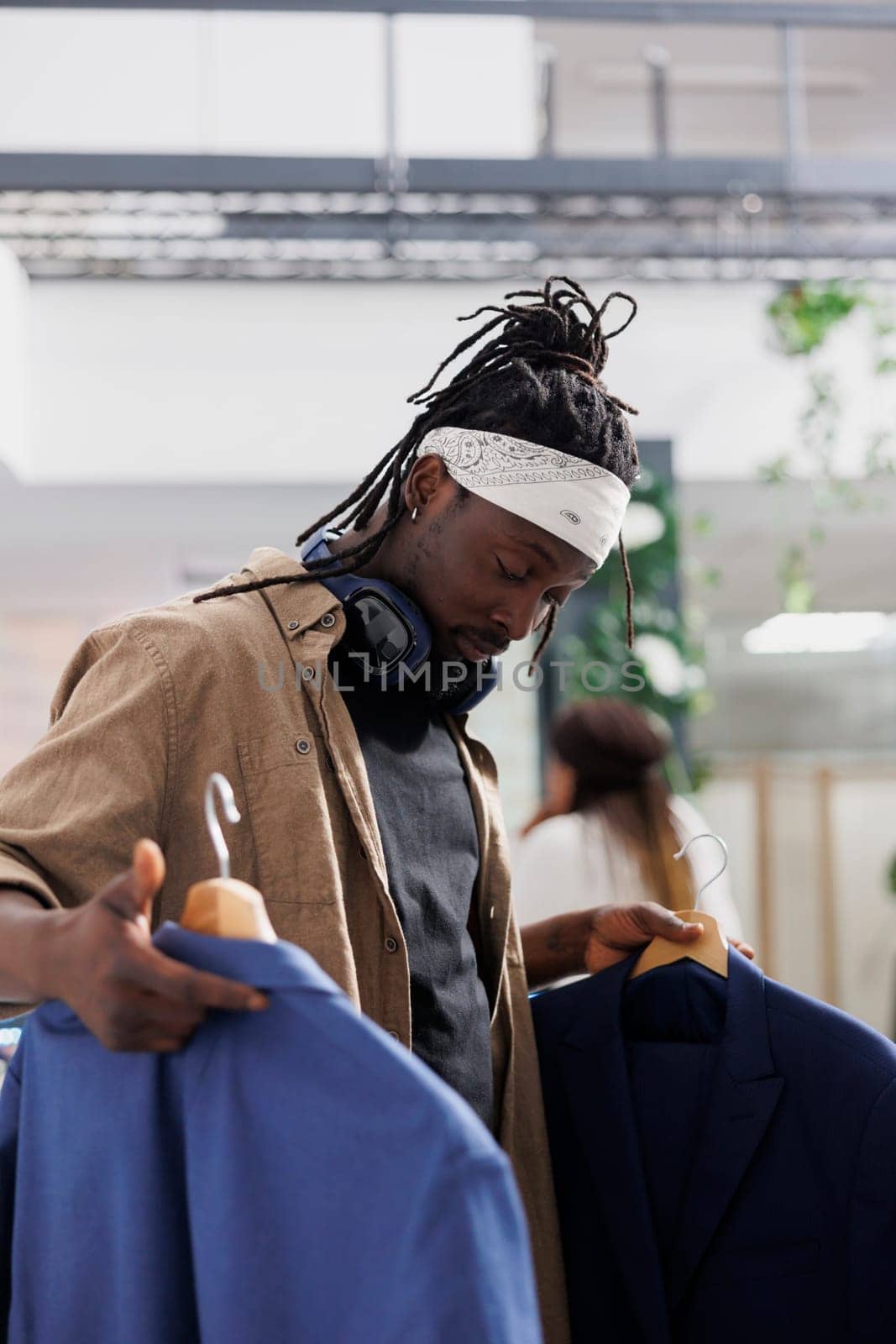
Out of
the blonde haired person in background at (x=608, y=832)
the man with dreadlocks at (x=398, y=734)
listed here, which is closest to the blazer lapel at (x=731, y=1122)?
the man with dreadlocks at (x=398, y=734)

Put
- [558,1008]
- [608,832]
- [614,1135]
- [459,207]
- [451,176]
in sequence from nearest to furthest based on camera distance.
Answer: [614,1135] → [558,1008] → [608,832] → [451,176] → [459,207]

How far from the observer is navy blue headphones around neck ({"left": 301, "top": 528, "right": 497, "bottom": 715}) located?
1374mm

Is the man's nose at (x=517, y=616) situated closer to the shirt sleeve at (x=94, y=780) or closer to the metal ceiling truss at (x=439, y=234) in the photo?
the shirt sleeve at (x=94, y=780)

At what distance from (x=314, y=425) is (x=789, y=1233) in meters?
3.36

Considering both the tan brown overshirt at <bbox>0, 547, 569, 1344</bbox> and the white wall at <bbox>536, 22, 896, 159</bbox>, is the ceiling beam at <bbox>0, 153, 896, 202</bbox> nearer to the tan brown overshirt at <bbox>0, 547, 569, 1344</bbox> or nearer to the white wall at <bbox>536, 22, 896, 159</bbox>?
the white wall at <bbox>536, 22, 896, 159</bbox>

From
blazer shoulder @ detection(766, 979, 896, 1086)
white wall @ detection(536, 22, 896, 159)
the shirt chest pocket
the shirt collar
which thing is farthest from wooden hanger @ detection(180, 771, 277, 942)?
white wall @ detection(536, 22, 896, 159)

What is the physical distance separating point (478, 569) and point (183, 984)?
0.67 meters

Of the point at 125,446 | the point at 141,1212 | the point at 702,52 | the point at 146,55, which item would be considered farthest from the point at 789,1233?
the point at 702,52

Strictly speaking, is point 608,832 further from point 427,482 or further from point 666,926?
point 427,482

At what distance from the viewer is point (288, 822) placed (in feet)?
4.13

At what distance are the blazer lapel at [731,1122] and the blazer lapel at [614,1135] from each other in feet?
0.12

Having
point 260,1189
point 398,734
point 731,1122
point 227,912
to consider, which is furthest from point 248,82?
point 260,1189

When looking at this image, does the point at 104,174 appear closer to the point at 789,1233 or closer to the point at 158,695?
the point at 158,695

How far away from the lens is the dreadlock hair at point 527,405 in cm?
139
